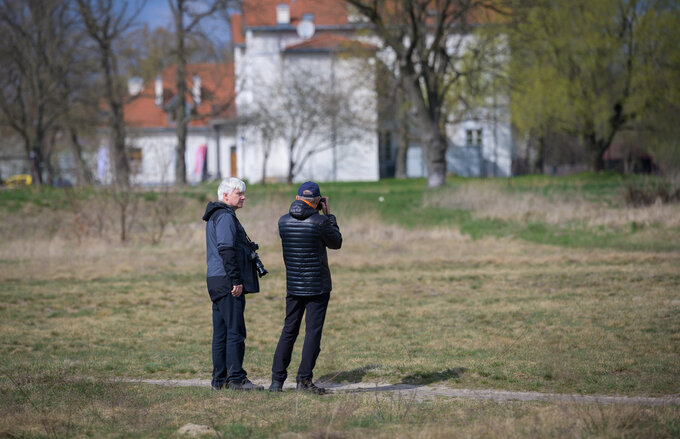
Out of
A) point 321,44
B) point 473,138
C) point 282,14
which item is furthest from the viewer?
point 473,138

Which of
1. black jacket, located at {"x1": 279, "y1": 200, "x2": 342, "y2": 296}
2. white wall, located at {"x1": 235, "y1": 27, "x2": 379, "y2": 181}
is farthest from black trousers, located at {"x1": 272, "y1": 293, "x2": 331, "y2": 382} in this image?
white wall, located at {"x1": 235, "y1": 27, "x2": 379, "y2": 181}

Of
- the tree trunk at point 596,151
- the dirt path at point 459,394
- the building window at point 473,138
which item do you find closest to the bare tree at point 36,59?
the building window at point 473,138

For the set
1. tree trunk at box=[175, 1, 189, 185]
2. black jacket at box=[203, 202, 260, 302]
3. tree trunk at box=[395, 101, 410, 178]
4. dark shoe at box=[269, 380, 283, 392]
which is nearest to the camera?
black jacket at box=[203, 202, 260, 302]

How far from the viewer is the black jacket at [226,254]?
7.62m

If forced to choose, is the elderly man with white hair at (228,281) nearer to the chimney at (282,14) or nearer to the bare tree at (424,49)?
the bare tree at (424,49)

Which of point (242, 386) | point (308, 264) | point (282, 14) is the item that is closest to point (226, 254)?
point (308, 264)

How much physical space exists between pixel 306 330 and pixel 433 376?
1.77 metres

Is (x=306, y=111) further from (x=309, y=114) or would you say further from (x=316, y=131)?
(x=316, y=131)

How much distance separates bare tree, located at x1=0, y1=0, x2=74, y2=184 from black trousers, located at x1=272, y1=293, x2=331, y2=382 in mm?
38386

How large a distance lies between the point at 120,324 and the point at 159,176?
37.6 feet

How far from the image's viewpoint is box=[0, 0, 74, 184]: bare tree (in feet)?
145

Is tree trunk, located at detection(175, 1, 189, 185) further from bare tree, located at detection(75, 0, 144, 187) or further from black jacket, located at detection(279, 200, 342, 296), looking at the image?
black jacket, located at detection(279, 200, 342, 296)

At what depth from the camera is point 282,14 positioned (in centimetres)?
5444

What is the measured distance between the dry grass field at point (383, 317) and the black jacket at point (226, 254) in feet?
3.35
